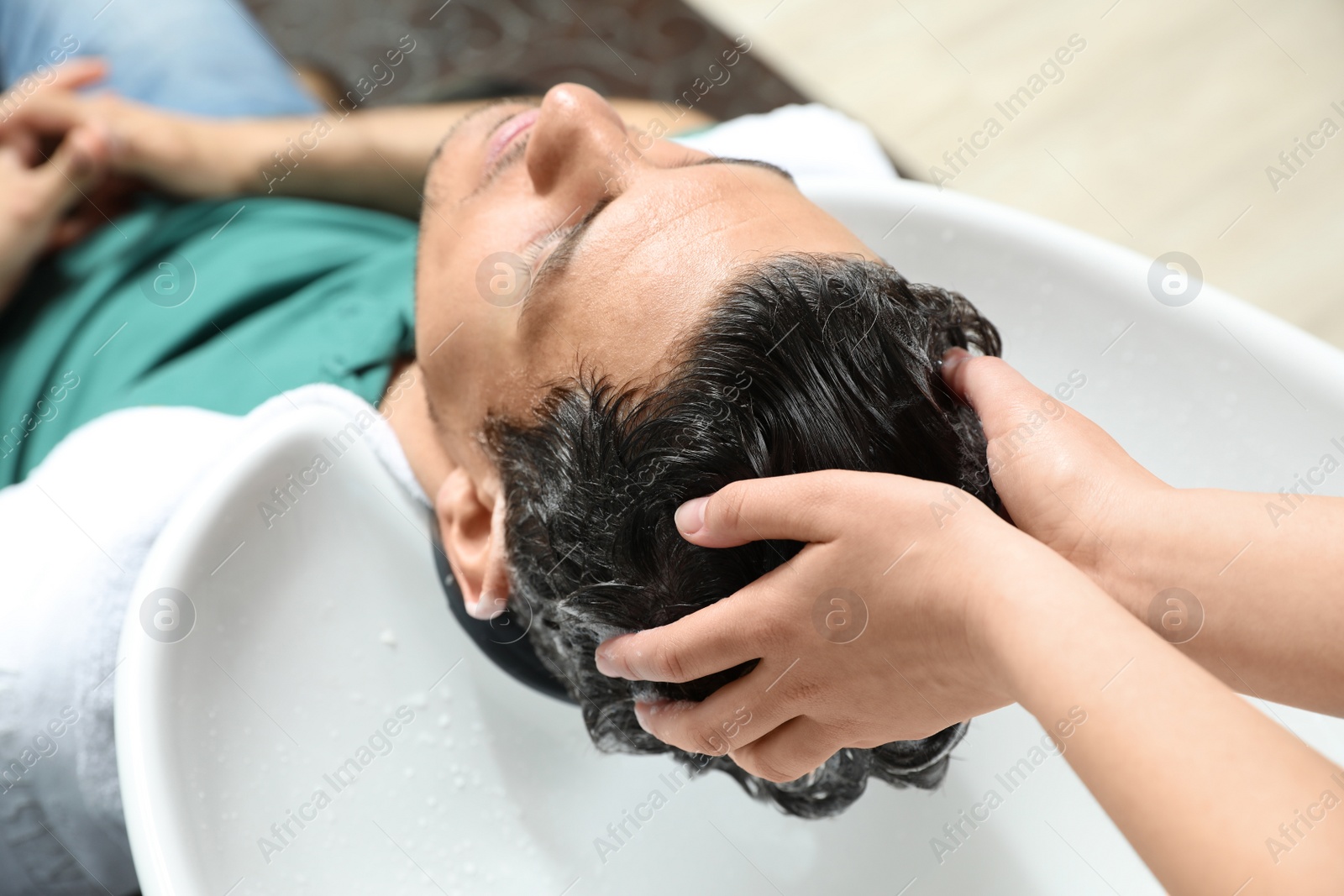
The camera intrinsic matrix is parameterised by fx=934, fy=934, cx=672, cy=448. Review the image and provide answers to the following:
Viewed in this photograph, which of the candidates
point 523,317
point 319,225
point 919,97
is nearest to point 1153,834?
point 523,317

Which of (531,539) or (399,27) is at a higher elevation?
(531,539)

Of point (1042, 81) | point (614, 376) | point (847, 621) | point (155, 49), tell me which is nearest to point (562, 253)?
point (614, 376)

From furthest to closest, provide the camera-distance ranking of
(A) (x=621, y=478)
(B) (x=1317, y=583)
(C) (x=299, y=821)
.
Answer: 1. (C) (x=299, y=821)
2. (A) (x=621, y=478)
3. (B) (x=1317, y=583)

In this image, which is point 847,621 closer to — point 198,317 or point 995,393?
point 995,393

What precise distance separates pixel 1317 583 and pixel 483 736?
2.30 feet

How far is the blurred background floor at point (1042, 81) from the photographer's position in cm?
160

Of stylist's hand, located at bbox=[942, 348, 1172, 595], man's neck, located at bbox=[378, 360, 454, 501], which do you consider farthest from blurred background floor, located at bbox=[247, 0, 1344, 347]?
stylist's hand, located at bbox=[942, 348, 1172, 595]

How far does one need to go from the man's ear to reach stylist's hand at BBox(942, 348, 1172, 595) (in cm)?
40

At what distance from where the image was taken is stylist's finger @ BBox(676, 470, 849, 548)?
54cm

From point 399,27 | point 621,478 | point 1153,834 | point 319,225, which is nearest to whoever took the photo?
point 1153,834

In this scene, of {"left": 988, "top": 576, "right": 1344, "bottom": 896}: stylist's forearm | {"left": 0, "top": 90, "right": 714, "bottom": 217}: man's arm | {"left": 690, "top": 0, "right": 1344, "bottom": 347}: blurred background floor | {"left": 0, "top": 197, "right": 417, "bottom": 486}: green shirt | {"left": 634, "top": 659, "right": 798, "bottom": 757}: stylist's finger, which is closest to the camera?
{"left": 988, "top": 576, "right": 1344, "bottom": 896}: stylist's forearm

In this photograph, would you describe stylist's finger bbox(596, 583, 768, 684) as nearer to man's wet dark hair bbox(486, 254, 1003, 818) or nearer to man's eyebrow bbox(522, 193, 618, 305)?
man's wet dark hair bbox(486, 254, 1003, 818)

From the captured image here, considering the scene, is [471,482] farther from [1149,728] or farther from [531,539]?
[1149,728]

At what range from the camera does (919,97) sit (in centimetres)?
175
